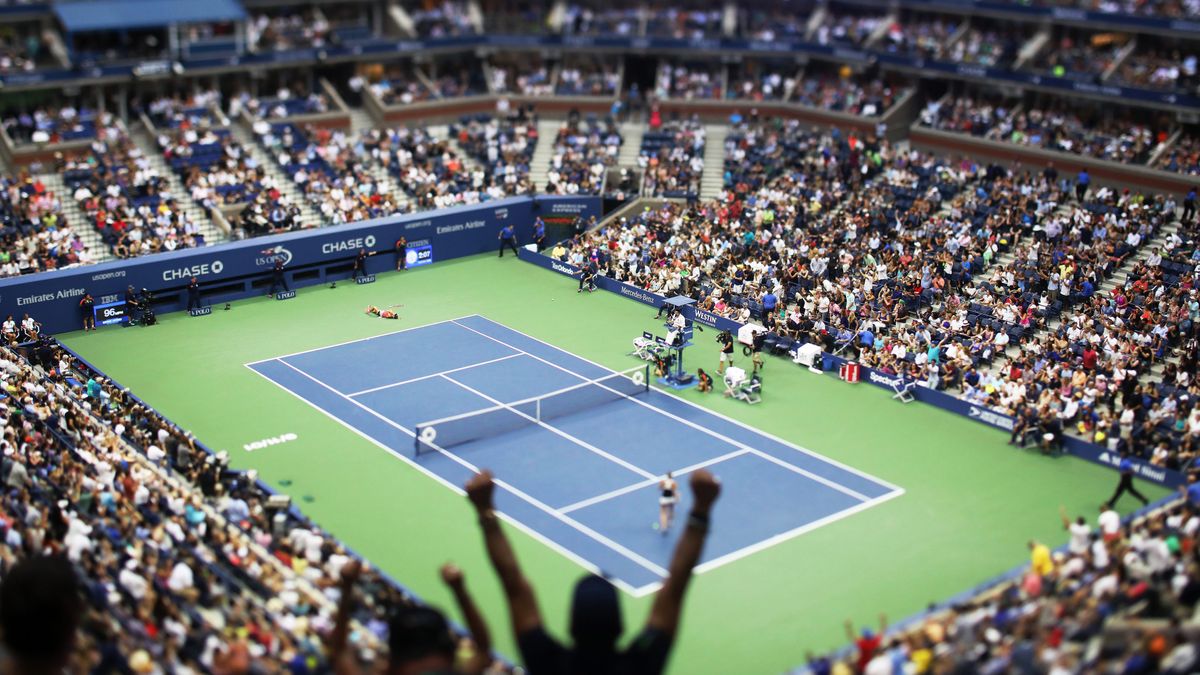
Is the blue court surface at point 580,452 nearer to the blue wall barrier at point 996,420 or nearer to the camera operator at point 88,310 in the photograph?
the blue wall barrier at point 996,420

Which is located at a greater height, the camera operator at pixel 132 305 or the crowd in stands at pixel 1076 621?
the crowd in stands at pixel 1076 621

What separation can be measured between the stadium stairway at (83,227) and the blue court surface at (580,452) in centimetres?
1078

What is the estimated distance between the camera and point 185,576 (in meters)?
23.3

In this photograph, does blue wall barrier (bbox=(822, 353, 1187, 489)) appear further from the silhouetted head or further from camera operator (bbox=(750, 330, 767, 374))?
the silhouetted head

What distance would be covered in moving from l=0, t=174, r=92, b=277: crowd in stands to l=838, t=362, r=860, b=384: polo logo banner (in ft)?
86.1

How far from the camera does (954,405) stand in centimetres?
3559

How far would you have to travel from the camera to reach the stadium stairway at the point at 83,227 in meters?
46.5

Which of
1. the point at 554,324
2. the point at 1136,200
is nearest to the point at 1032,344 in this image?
the point at 1136,200

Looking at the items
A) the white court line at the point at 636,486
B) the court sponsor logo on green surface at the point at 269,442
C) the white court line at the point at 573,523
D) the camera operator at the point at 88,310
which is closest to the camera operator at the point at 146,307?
the camera operator at the point at 88,310

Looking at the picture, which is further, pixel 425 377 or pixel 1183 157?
pixel 1183 157

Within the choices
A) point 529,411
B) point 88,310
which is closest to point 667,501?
point 529,411

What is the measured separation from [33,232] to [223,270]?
715 cm

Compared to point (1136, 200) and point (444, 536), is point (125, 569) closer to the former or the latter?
point (444, 536)

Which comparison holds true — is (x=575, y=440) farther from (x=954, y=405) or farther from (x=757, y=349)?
(x=954, y=405)
